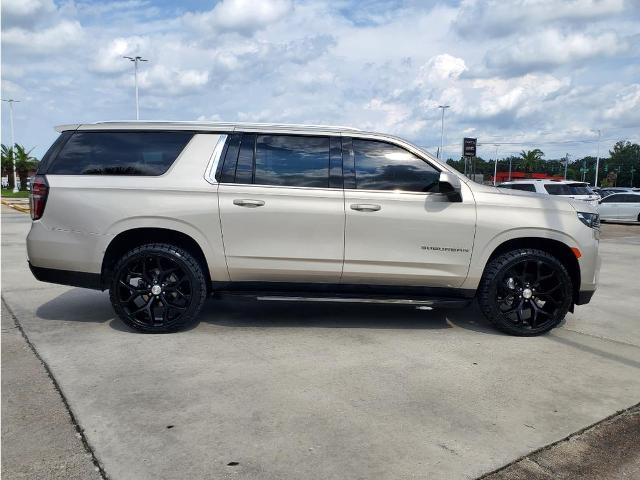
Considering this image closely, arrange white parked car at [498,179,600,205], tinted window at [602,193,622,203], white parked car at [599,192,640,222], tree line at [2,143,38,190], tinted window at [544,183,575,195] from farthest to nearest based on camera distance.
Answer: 1. tree line at [2,143,38,190]
2. tinted window at [602,193,622,203]
3. white parked car at [599,192,640,222]
4. tinted window at [544,183,575,195]
5. white parked car at [498,179,600,205]

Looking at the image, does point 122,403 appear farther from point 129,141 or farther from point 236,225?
point 129,141

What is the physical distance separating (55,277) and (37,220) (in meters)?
0.51

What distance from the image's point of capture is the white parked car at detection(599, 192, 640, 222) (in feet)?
70.2

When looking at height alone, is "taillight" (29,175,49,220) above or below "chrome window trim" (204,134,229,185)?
below

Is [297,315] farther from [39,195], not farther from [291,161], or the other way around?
[39,195]

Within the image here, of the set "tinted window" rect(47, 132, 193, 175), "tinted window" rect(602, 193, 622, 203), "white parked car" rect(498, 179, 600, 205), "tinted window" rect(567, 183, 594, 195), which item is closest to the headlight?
"tinted window" rect(47, 132, 193, 175)

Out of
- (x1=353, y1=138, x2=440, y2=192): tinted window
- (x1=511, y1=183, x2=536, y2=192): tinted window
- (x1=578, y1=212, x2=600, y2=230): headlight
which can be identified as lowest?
(x1=578, y1=212, x2=600, y2=230): headlight

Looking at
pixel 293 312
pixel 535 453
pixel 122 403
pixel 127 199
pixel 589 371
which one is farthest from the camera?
pixel 293 312

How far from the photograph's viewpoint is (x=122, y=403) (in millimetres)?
3164

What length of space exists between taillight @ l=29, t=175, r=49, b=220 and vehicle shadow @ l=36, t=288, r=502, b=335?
3.77 feet

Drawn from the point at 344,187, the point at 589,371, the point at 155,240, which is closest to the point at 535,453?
the point at 589,371

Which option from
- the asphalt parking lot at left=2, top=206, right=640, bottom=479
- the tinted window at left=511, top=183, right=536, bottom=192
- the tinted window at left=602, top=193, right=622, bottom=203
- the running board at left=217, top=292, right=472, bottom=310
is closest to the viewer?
the asphalt parking lot at left=2, top=206, right=640, bottom=479

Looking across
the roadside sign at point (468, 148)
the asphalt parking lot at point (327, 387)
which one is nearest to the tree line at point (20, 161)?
the roadside sign at point (468, 148)

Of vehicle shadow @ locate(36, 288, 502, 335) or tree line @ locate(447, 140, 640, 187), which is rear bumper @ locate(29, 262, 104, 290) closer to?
vehicle shadow @ locate(36, 288, 502, 335)
